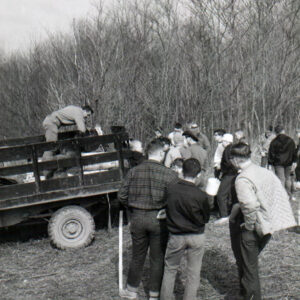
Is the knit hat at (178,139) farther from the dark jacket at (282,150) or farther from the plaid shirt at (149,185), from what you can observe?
the plaid shirt at (149,185)

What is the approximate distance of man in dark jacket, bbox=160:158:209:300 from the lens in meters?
4.71

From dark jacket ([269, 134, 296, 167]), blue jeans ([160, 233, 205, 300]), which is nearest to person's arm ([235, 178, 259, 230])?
blue jeans ([160, 233, 205, 300])

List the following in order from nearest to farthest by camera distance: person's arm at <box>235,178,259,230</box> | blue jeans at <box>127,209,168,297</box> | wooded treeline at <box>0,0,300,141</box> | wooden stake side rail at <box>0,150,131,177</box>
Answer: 1. person's arm at <box>235,178,259,230</box>
2. blue jeans at <box>127,209,168,297</box>
3. wooden stake side rail at <box>0,150,131,177</box>
4. wooded treeline at <box>0,0,300,141</box>

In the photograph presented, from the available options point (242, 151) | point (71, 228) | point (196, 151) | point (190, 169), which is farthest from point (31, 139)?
point (242, 151)

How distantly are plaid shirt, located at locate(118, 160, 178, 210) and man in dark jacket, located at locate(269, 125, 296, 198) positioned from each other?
5.32 m

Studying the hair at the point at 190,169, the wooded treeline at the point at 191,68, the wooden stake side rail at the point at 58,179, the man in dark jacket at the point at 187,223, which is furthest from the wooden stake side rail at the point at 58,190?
the wooded treeline at the point at 191,68

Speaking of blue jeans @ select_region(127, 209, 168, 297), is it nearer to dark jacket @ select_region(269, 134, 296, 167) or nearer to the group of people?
the group of people

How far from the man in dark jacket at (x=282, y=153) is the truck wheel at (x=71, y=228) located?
14.5 ft

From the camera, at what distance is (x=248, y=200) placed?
453 centimetres

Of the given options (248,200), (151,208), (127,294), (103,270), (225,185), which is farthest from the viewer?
(225,185)

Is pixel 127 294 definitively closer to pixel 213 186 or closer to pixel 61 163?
pixel 61 163

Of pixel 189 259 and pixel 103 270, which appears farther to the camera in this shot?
pixel 103 270

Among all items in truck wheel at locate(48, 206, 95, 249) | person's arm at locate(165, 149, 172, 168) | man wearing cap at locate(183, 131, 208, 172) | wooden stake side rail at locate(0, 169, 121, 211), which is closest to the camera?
wooden stake side rail at locate(0, 169, 121, 211)

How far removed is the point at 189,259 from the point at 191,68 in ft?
45.2
